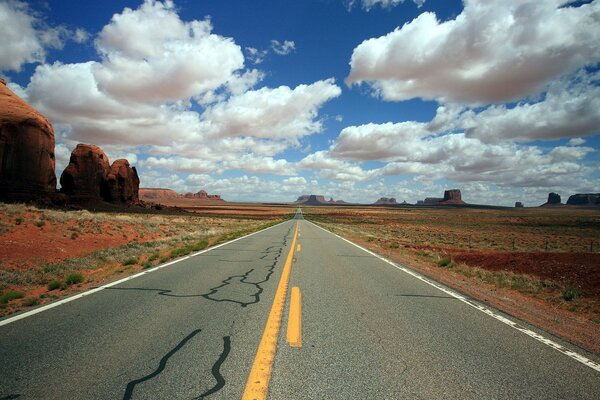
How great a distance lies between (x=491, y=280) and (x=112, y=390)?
11197 millimetres

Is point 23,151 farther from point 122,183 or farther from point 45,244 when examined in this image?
point 122,183

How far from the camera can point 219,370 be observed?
350 cm

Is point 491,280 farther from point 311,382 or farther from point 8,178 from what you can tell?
point 8,178

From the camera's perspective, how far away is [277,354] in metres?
3.91

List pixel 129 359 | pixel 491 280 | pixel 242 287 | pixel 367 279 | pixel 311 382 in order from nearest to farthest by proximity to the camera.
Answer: pixel 311 382, pixel 129 359, pixel 242 287, pixel 367 279, pixel 491 280

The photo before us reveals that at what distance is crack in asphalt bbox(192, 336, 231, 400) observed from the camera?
306 centimetres

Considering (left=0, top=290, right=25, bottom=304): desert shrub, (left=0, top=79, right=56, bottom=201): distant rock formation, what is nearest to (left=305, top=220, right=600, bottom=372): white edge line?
(left=0, top=290, right=25, bottom=304): desert shrub

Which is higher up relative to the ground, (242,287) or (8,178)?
(8,178)

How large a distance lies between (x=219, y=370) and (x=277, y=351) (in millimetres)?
777

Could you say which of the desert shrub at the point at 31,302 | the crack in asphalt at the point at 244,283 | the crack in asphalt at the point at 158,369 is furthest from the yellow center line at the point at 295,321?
the desert shrub at the point at 31,302

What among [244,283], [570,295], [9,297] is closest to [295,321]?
[244,283]

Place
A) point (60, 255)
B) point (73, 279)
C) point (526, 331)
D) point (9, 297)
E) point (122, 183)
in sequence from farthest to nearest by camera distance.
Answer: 1. point (122, 183)
2. point (60, 255)
3. point (73, 279)
4. point (9, 297)
5. point (526, 331)

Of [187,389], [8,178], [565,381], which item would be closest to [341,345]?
[187,389]

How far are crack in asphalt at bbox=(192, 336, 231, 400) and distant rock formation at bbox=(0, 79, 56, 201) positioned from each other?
138 ft
